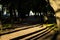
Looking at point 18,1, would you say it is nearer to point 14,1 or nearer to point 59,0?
point 14,1

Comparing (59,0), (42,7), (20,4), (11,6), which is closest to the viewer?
(59,0)

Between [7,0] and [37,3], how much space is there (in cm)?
646

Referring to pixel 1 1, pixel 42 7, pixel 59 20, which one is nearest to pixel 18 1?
pixel 1 1

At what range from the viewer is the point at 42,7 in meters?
40.2

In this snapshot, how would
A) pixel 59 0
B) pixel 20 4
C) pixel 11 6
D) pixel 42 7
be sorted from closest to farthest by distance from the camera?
pixel 59 0
pixel 11 6
pixel 20 4
pixel 42 7

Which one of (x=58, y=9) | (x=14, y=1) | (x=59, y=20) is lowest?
(x=59, y=20)

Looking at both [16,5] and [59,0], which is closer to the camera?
[59,0]

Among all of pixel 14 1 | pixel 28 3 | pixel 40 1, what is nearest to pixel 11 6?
pixel 14 1

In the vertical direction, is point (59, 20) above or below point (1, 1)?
below

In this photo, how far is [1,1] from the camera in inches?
1375

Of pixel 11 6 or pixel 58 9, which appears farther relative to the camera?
pixel 11 6

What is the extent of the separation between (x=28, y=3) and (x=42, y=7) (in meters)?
5.16

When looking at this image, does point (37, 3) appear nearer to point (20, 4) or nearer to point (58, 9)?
point (20, 4)

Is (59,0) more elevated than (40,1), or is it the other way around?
(40,1)
